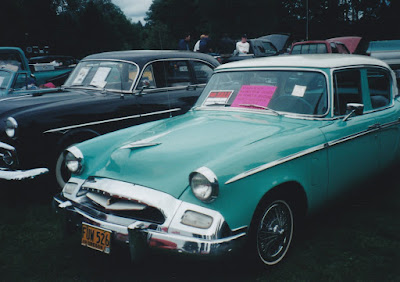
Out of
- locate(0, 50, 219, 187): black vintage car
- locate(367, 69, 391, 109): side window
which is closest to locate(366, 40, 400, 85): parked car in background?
locate(0, 50, 219, 187): black vintage car

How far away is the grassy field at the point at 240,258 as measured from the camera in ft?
9.96

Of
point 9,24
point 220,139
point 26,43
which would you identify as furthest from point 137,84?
point 26,43

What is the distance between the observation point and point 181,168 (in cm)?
294

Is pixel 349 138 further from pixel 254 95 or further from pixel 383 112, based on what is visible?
pixel 254 95

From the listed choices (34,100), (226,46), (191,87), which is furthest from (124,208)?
(226,46)

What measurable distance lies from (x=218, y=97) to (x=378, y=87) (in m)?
1.72

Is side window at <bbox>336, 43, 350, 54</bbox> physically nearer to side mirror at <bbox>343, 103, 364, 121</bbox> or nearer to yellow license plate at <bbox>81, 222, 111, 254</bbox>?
side mirror at <bbox>343, 103, 364, 121</bbox>

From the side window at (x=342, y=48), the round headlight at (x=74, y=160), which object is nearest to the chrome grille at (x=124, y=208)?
the round headlight at (x=74, y=160)

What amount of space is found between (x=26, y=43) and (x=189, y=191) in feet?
112

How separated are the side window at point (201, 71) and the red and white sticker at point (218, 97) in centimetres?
207

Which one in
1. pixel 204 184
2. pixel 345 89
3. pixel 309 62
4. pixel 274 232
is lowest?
pixel 274 232

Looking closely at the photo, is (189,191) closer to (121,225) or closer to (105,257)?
(121,225)

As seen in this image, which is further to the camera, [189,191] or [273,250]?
[273,250]

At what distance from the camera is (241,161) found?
2.86 meters
